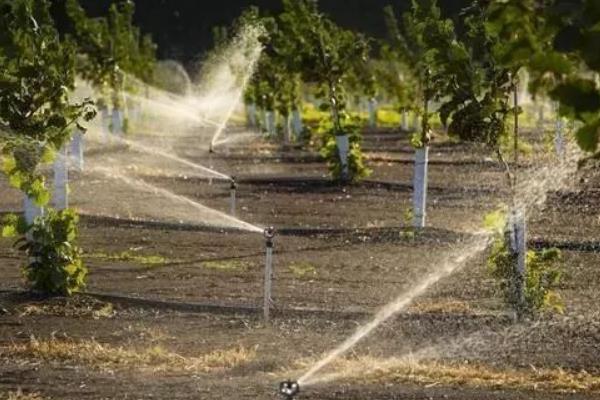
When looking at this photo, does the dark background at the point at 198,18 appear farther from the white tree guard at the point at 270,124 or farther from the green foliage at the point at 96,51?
the green foliage at the point at 96,51

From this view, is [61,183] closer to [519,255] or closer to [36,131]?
[36,131]

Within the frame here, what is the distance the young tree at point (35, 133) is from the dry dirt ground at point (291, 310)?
1.33 ft

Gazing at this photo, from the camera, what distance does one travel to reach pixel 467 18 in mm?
15242

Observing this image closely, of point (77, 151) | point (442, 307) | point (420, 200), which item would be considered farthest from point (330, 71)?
point (442, 307)

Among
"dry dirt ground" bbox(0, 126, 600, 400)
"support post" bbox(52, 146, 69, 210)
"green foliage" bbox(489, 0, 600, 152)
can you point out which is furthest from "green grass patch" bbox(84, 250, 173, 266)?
"green foliage" bbox(489, 0, 600, 152)

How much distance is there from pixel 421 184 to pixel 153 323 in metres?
8.64

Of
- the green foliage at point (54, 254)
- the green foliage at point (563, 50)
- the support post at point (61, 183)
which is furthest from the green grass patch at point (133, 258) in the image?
the green foliage at point (563, 50)

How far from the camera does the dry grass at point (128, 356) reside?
379 inches

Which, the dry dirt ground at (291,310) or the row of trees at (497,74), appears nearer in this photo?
the row of trees at (497,74)

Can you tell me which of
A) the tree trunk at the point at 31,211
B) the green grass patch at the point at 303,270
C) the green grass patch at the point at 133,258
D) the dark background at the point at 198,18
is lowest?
the green grass patch at the point at 303,270

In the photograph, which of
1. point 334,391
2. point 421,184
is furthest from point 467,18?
point 334,391

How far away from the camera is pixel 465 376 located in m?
9.23

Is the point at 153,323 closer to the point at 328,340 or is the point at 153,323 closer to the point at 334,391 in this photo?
the point at 328,340

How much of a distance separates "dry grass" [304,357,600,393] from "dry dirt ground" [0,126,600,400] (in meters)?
0.02
